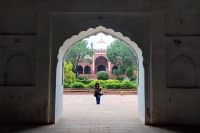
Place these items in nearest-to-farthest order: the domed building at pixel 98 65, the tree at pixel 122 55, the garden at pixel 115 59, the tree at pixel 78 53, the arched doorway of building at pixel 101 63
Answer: the garden at pixel 115 59 < the tree at pixel 78 53 < the tree at pixel 122 55 < the domed building at pixel 98 65 < the arched doorway of building at pixel 101 63

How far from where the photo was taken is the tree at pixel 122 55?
31812mm

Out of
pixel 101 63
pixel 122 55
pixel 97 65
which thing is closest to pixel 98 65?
pixel 97 65

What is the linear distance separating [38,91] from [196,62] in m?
4.83

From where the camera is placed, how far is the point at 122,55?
106 ft

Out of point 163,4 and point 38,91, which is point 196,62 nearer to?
point 163,4

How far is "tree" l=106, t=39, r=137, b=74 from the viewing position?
3181 centimetres

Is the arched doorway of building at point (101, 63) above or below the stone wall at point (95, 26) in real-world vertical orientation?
above

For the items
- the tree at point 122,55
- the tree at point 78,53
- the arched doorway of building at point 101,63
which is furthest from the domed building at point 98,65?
the tree at point 78,53

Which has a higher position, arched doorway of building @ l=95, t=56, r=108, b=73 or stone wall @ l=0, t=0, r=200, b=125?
arched doorway of building @ l=95, t=56, r=108, b=73

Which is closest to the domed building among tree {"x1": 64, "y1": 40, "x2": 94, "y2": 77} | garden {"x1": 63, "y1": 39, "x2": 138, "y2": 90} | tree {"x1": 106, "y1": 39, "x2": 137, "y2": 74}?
garden {"x1": 63, "y1": 39, "x2": 138, "y2": 90}

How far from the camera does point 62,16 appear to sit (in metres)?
6.66

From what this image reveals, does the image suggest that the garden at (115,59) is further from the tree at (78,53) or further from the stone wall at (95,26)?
the stone wall at (95,26)

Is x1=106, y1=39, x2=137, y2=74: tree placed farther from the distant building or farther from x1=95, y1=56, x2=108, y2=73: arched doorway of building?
x1=95, y1=56, x2=108, y2=73: arched doorway of building

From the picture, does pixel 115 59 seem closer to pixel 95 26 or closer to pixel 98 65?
pixel 98 65
